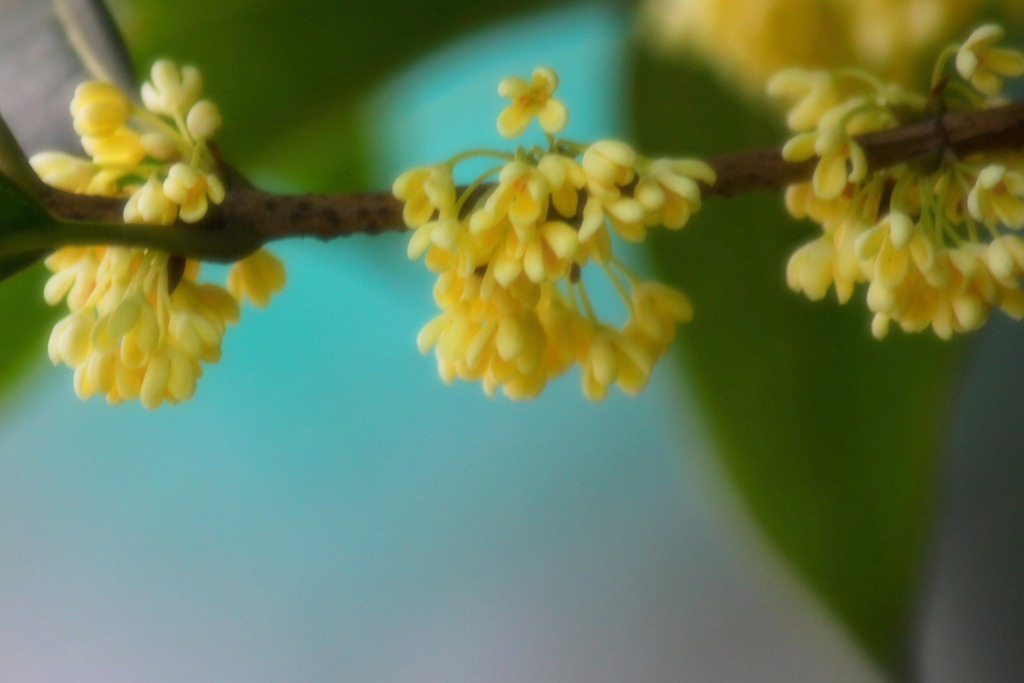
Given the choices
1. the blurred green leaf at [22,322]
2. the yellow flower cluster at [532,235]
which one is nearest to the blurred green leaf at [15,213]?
the yellow flower cluster at [532,235]

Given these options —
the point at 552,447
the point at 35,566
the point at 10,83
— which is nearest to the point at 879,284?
the point at 552,447

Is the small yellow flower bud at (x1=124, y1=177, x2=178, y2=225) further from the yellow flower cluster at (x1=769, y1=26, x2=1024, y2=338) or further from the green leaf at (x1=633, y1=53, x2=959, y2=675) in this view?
the green leaf at (x1=633, y1=53, x2=959, y2=675)

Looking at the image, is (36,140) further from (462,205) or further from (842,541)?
(842,541)

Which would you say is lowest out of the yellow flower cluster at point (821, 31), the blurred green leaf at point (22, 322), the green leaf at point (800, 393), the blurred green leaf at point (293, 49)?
the green leaf at point (800, 393)

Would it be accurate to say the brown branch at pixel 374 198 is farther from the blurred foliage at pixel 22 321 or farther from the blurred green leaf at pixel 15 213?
the blurred foliage at pixel 22 321

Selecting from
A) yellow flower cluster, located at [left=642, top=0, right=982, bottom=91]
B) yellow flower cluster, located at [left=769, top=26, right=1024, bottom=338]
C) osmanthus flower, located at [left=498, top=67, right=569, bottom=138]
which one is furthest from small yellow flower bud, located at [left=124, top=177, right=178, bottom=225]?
yellow flower cluster, located at [left=642, top=0, right=982, bottom=91]

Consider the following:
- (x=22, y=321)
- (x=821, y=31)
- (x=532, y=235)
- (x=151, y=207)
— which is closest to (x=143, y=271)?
(x=151, y=207)

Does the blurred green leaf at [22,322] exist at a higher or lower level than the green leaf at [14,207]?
higher
